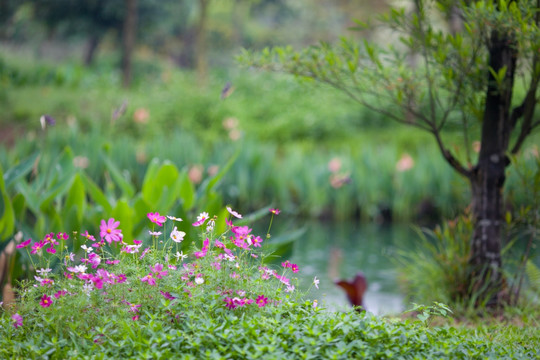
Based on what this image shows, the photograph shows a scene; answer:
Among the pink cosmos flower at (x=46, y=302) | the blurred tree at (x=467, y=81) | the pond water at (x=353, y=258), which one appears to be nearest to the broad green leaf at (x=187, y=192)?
the pond water at (x=353, y=258)

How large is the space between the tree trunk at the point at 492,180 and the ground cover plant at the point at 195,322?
4.78 ft

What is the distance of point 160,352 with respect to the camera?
6.84 feet

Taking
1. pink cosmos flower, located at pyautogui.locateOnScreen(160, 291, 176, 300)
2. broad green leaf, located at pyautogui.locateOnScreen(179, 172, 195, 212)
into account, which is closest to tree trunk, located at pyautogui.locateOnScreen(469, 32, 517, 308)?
broad green leaf, located at pyautogui.locateOnScreen(179, 172, 195, 212)

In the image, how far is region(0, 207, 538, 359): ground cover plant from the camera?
85.0 inches

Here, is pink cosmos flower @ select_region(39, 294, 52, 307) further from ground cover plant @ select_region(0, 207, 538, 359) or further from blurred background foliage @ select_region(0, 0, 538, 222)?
blurred background foliage @ select_region(0, 0, 538, 222)

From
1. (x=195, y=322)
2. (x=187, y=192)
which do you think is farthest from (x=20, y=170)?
(x=195, y=322)

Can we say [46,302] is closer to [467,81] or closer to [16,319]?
[16,319]

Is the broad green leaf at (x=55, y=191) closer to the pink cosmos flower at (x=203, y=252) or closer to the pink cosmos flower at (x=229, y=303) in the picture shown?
the pink cosmos flower at (x=203, y=252)

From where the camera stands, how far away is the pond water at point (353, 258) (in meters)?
4.97

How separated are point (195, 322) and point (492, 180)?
92.1 inches

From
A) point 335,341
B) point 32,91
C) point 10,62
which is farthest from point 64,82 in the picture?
point 335,341

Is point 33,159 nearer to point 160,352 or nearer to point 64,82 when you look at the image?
point 160,352

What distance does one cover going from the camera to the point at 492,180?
3.95 m

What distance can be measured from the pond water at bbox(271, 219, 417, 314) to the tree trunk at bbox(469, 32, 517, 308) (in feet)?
2.28
